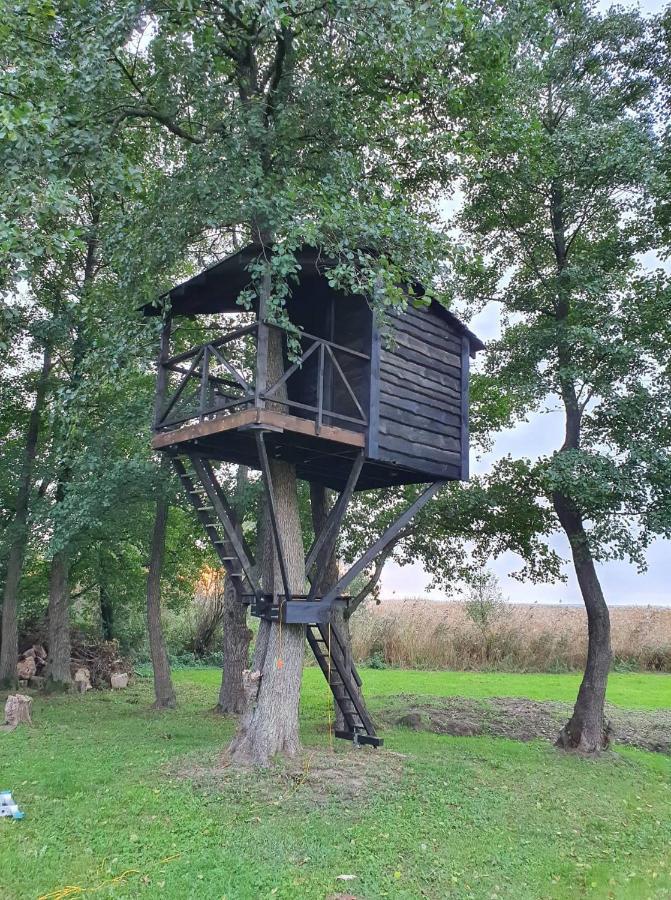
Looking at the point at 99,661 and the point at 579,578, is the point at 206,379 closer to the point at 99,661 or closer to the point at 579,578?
the point at 579,578

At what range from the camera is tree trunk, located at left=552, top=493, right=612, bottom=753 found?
11.1 m

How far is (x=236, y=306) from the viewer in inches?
400

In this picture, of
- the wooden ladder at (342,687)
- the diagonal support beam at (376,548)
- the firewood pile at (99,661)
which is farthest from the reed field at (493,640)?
the diagonal support beam at (376,548)

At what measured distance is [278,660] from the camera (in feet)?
28.4

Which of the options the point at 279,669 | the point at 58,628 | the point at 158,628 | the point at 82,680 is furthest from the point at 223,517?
the point at 82,680

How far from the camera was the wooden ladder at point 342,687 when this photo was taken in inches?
378

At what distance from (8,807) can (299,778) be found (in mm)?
2884

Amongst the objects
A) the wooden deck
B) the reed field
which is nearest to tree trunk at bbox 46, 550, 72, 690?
the wooden deck

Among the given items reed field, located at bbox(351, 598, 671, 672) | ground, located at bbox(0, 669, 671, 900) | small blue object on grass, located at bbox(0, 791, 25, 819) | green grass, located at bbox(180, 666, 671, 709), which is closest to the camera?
ground, located at bbox(0, 669, 671, 900)

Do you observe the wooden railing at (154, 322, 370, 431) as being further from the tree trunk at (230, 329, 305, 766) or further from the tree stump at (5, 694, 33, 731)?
the tree stump at (5, 694, 33, 731)

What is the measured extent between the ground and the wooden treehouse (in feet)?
5.81

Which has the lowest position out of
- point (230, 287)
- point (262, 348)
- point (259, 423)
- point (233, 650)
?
point (233, 650)

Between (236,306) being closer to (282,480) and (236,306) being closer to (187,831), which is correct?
(282,480)

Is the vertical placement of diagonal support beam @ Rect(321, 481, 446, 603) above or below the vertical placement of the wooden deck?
below
